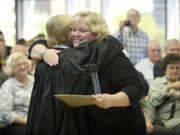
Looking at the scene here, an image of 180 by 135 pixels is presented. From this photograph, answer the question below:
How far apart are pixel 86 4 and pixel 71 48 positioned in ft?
20.7

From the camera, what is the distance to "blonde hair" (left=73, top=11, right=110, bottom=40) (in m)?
2.26

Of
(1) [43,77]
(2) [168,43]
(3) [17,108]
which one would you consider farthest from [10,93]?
(2) [168,43]

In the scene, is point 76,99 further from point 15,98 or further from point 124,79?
point 15,98

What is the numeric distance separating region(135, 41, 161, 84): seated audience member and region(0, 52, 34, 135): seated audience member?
1.93 m

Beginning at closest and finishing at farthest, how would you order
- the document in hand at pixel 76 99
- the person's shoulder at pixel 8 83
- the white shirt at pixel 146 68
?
the document in hand at pixel 76 99 < the person's shoulder at pixel 8 83 < the white shirt at pixel 146 68

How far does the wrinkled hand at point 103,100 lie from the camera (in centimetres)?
193

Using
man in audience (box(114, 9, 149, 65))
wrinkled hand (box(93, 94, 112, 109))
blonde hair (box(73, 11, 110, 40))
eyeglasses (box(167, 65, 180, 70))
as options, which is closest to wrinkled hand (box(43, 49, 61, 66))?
blonde hair (box(73, 11, 110, 40))

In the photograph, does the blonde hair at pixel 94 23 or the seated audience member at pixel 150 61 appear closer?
the blonde hair at pixel 94 23

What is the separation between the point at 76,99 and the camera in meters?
1.94

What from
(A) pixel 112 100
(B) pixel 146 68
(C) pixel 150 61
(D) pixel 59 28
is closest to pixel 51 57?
(D) pixel 59 28

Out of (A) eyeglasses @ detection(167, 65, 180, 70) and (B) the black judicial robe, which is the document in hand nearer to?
(B) the black judicial robe

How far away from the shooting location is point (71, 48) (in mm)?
2203

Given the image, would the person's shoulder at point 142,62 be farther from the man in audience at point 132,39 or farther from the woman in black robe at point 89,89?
the woman in black robe at point 89,89

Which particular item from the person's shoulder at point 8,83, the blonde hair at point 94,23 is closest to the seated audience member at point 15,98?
the person's shoulder at point 8,83
